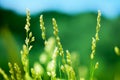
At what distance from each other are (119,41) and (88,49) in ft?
2.46

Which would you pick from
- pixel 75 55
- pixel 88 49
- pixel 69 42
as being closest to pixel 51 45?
pixel 75 55

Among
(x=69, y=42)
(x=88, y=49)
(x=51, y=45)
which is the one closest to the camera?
(x=51, y=45)

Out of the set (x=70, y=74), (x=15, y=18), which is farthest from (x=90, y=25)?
(x=70, y=74)

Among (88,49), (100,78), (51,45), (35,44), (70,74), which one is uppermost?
(35,44)

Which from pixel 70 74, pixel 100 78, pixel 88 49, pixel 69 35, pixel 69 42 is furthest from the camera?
pixel 69 35

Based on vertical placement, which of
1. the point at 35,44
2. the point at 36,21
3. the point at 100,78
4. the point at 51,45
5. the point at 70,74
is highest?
the point at 36,21

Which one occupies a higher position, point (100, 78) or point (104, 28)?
point (104, 28)

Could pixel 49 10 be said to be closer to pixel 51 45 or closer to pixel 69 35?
pixel 69 35

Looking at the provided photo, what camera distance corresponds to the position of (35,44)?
12.1m

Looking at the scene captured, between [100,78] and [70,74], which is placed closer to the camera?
[70,74]

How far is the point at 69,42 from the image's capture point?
36.5ft

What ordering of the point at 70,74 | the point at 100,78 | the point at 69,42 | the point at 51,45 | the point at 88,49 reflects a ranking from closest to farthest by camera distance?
the point at 70,74, the point at 51,45, the point at 100,78, the point at 88,49, the point at 69,42

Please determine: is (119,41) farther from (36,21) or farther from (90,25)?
(36,21)

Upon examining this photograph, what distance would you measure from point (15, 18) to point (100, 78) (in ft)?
35.2
